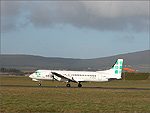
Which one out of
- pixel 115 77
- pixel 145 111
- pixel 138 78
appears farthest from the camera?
pixel 138 78

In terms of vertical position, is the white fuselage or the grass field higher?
the white fuselage

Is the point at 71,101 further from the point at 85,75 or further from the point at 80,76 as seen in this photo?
the point at 80,76

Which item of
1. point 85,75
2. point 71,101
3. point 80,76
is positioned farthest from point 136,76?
point 71,101

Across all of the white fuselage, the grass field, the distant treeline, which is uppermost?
the distant treeline

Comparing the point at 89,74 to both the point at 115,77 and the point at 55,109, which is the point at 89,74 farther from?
the point at 55,109

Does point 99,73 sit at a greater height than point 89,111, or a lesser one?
greater

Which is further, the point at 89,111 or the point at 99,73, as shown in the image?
the point at 99,73

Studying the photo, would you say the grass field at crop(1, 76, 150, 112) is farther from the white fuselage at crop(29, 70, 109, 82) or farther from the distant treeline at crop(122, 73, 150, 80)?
the distant treeline at crop(122, 73, 150, 80)

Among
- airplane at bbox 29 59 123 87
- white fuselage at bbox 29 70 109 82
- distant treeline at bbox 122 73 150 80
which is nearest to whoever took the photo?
airplane at bbox 29 59 123 87

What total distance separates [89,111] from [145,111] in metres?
4.65

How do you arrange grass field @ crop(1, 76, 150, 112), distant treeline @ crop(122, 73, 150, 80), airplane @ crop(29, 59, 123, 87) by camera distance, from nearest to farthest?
1. grass field @ crop(1, 76, 150, 112)
2. airplane @ crop(29, 59, 123, 87)
3. distant treeline @ crop(122, 73, 150, 80)

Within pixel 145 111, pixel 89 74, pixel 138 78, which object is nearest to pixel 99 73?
pixel 89 74

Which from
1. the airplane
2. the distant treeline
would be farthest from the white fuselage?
the distant treeline

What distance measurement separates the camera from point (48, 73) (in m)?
74.0
